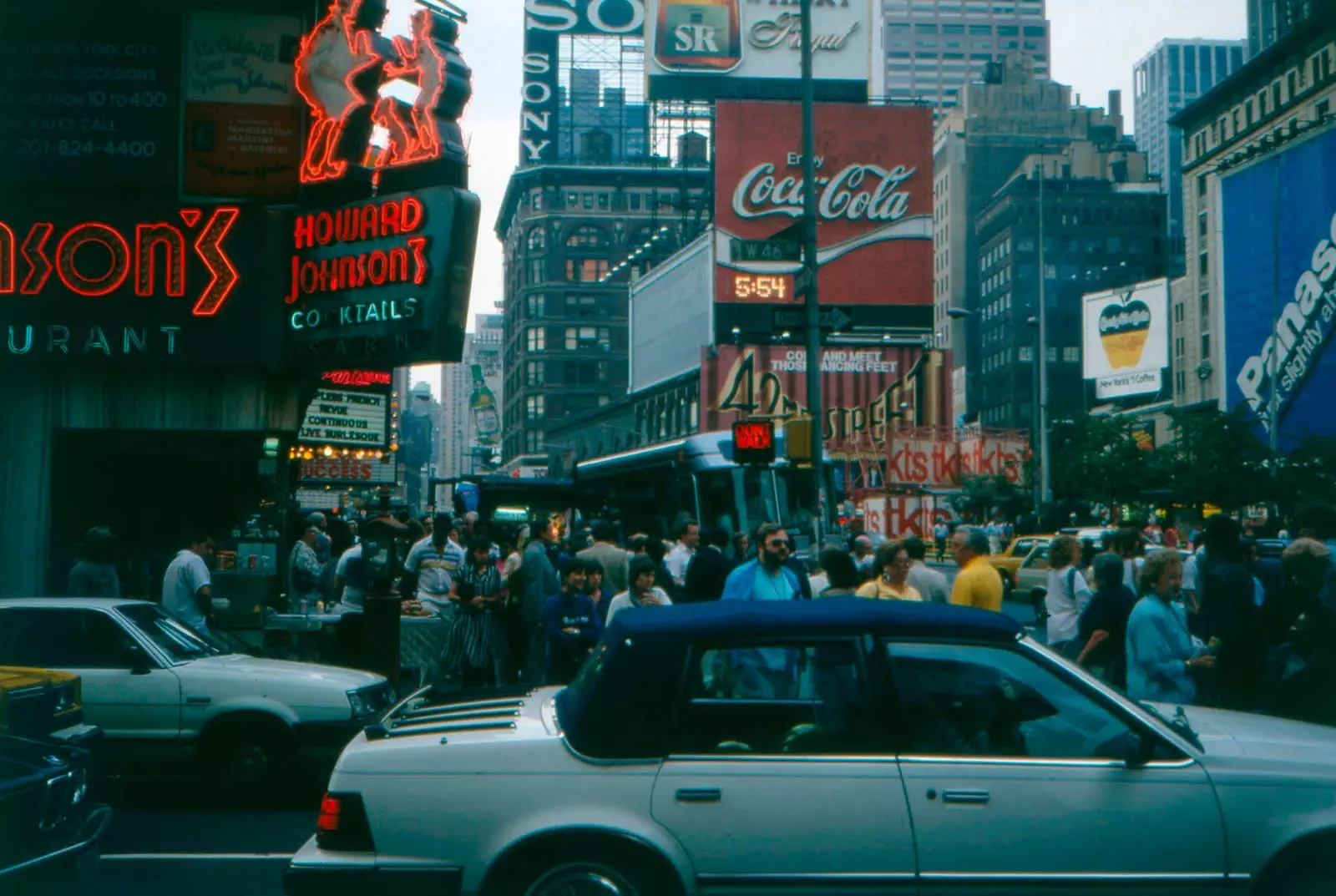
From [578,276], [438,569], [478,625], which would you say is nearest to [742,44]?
[578,276]

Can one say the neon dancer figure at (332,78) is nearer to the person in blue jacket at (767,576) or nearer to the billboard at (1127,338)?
the person in blue jacket at (767,576)

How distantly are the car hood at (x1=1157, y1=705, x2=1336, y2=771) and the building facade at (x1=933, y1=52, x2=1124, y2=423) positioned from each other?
145750 mm

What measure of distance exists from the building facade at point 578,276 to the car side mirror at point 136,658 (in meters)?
119

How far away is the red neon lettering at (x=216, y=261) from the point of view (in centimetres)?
1852

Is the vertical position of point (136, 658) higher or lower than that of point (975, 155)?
lower

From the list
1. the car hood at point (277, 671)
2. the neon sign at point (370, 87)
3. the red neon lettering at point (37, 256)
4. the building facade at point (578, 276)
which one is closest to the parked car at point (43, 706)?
the car hood at point (277, 671)

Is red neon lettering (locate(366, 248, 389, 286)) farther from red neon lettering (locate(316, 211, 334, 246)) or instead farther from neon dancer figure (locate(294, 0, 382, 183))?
neon dancer figure (locate(294, 0, 382, 183))

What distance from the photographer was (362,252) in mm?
17844

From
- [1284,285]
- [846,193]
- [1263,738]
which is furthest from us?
[846,193]

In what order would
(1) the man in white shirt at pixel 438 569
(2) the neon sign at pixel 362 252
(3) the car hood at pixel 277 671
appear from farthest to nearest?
(2) the neon sign at pixel 362 252, (1) the man in white shirt at pixel 438 569, (3) the car hood at pixel 277 671

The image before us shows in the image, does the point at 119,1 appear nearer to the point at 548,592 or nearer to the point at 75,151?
the point at 75,151

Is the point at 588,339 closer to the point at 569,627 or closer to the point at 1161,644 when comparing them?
the point at 569,627

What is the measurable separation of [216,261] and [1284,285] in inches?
2340

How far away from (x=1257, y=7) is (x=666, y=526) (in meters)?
173
